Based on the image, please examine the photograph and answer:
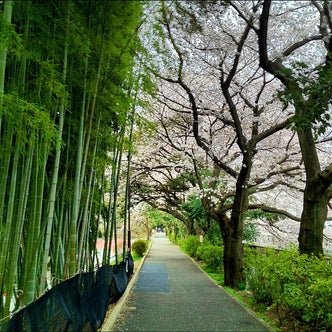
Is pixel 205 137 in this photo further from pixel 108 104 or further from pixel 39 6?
pixel 39 6

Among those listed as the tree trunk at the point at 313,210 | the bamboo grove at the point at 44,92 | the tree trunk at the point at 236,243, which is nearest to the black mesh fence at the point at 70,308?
the bamboo grove at the point at 44,92

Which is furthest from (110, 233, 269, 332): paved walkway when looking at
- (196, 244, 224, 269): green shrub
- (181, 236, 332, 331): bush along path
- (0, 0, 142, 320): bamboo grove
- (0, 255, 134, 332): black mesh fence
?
(196, 244, 224, 269): green shrub

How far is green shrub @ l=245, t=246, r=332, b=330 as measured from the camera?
12.6 feet

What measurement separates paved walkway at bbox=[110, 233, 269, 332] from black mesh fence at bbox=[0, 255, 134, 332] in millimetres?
555

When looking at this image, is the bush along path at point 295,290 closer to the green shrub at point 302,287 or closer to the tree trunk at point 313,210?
the green shrub at point 302,287

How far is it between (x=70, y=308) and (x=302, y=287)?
8.77 ft

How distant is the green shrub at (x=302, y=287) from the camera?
3.86m

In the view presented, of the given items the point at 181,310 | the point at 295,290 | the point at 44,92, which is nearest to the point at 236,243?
the point at 181,310

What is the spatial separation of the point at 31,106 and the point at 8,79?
970 millimetres

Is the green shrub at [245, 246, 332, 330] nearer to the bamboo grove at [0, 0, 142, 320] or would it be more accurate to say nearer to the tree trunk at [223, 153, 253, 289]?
the tree trunk at [223, 153, 253, 289]

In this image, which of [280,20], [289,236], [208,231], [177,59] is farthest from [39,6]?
[208,231]

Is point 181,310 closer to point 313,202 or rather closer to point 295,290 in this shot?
point 295,290

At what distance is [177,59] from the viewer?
21.9 ft

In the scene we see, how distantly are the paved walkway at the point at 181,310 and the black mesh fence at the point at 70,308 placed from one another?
0.55m
